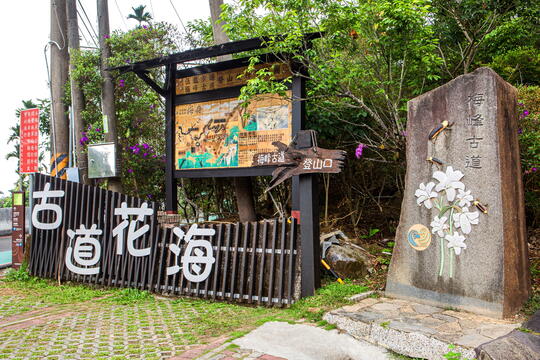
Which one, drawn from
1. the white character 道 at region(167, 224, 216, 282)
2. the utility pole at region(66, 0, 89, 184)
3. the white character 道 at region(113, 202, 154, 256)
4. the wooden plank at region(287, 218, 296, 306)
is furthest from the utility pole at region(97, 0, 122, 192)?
the wooden plank at region(287, 218, 296, 306)

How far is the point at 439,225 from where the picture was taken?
495 cm

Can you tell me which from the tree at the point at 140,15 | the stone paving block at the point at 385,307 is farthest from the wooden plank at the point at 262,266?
the tree at the point at 140,15

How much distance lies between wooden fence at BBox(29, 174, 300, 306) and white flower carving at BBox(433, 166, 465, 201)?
6.37ft

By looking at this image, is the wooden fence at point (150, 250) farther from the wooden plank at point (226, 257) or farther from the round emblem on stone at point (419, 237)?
the round emblem on stone at point (419, 237)

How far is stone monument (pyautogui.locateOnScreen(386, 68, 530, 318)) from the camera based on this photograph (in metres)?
4.54

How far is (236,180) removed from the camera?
8391 millimetres

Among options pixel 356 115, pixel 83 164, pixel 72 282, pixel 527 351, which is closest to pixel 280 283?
pixel 527 351

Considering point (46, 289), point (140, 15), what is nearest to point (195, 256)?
point (46, 289)

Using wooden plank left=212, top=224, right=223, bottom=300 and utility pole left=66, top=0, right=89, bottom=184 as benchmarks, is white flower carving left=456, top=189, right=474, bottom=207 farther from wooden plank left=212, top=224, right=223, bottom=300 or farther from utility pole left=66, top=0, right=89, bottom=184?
utility pole left=66, top=0, right=89, bottom=184

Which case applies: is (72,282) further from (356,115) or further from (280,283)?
(356,115)

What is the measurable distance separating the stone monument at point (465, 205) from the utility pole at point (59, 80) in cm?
817

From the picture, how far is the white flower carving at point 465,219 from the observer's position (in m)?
4.68

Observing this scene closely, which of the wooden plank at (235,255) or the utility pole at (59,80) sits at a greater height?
the utility pole at (59,80)

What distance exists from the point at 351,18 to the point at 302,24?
2.48 ft
